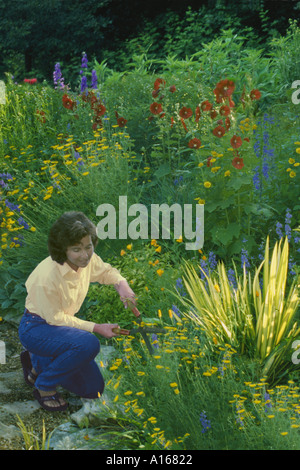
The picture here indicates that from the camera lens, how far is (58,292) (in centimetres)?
331

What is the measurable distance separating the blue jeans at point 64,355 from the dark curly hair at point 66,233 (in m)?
0.41

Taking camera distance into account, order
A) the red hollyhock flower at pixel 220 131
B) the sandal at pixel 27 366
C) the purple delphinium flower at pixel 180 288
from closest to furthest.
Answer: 1. the sandal at pixel 27 366
2. the purple delphinium flower at pixel 180 288
3. the red hollyhock flower at pixel 220 131

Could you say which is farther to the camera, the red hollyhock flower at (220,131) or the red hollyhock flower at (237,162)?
the red hollyhock flower at (220,131)

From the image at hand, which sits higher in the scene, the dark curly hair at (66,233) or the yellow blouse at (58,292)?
the dark curly hair at (66,233)

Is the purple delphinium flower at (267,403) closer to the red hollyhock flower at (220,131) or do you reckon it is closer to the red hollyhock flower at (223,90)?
the red hollyhock flower at (220,131)

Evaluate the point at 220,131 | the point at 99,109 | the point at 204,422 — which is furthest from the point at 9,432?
the point at 99,109

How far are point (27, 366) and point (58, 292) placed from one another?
0.79 metres

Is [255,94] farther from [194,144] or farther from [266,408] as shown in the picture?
[266,408]

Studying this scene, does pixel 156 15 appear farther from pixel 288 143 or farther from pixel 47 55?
pixel 288 143

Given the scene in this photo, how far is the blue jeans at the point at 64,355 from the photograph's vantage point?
3371mm

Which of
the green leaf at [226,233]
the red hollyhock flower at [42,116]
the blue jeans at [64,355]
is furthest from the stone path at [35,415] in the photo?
the red hollyhock flower at [42,116]

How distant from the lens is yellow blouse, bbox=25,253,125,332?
3281mm

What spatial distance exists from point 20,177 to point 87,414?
354cm
